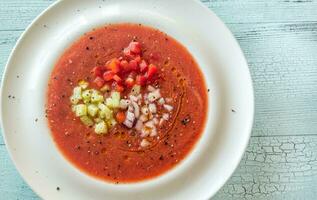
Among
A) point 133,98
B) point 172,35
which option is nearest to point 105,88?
point 133,98

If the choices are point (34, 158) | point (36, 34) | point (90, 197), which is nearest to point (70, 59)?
point (36, 34)

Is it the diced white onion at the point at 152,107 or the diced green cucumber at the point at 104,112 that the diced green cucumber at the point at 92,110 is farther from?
the diced white onion at the point at 152,107

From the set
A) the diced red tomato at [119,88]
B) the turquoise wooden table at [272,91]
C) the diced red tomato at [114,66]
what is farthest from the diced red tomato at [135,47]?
the turquoise wooden table at [272,91]

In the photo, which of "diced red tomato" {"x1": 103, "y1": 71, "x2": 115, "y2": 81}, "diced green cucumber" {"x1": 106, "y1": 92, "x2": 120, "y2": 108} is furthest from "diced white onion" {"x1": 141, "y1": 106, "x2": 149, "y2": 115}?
"diced red tomato" {"x1": 103, "y1": 71, "x2": 115, "y2": 81}

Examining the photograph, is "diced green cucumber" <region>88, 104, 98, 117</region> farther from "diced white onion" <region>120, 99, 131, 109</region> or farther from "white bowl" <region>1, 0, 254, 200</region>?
"white bowl" <region>1, 0, 254, 200</region>

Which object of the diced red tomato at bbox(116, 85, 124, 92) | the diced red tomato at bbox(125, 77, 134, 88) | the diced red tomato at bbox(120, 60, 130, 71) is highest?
the diced red tomato at bbox(120, 60, 130, 71)

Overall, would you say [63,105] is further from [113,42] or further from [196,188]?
[196,188]
